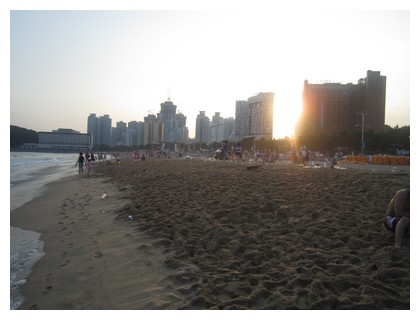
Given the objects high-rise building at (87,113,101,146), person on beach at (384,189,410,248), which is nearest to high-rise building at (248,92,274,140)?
high-rise building at (87,113,101,146)

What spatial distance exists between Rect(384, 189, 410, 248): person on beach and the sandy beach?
16 centimetres

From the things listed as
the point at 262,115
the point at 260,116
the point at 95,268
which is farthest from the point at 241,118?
the point at 95,268

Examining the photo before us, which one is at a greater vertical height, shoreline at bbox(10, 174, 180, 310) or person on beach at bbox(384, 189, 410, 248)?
person on beach at bbox(384, 189, 410, 248)

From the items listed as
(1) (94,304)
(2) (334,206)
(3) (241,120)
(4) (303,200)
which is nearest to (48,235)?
(1) (94,304)

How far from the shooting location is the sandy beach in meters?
3.20

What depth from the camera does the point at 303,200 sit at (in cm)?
662

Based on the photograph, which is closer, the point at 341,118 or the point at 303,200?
the point at 303,200

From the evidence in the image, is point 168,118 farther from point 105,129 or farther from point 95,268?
point 95,268

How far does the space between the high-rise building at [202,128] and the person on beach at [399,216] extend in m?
149

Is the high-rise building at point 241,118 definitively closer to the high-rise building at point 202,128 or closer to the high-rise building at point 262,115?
the high-rise building at point 262,115

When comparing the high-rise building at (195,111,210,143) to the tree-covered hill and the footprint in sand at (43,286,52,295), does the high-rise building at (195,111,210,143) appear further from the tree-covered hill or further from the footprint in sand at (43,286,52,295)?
the footprint in sand at (43,286,52,295)

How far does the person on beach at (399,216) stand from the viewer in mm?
4102

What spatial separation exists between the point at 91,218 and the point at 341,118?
87.4 meters

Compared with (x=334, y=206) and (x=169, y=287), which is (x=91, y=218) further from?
(x=334, y=206)
